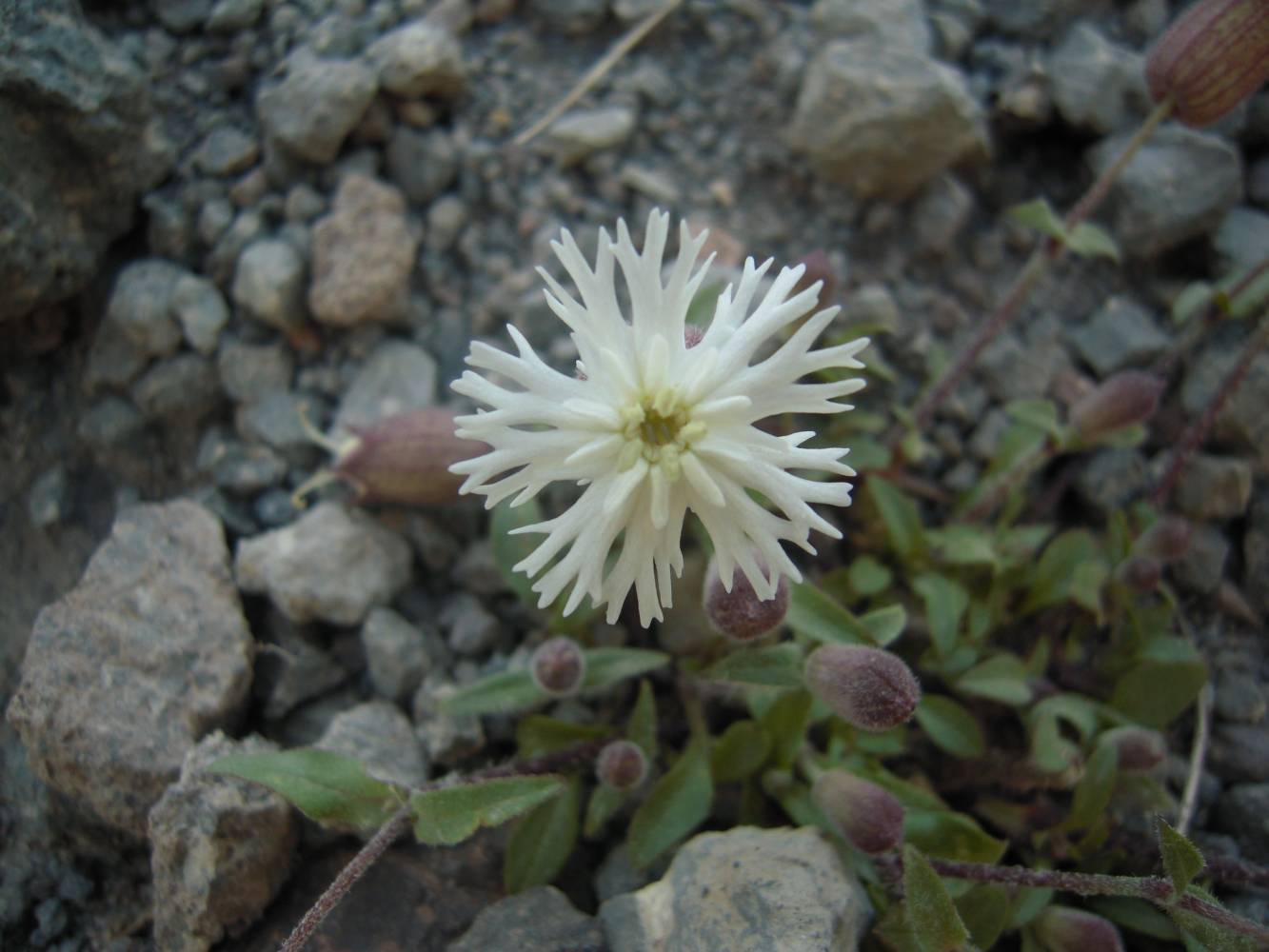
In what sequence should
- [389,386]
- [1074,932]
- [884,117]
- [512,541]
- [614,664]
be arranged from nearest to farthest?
[1074,932] → [614,664] → [512,541] → [389,386] → [884,117]

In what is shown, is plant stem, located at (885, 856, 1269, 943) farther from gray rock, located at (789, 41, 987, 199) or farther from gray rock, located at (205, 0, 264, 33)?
gray rock, located at (205, 0, 264, 33)

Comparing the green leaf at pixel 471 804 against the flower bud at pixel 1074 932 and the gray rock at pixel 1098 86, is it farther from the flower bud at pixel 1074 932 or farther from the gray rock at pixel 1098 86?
the gray rock at pixel 1098 86

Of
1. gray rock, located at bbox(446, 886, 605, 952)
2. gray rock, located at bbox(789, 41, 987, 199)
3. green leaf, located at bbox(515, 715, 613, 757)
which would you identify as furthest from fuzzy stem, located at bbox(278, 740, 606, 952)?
gray rock, located at bbox(789, 41, 987, 199)

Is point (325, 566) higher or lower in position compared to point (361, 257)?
lower

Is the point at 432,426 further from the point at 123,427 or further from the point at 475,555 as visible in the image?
the point at 123,427

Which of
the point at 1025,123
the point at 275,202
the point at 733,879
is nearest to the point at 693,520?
the point at 733,879

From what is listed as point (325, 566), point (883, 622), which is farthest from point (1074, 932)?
point (325, 566)

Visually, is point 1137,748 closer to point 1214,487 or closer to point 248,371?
point 1214,487

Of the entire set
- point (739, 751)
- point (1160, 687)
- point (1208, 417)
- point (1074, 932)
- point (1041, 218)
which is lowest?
point (1074, 932)
